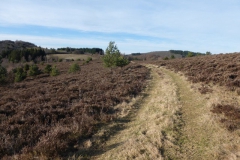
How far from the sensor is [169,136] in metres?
6.82

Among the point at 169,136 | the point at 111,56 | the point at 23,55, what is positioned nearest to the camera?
the point at 169,136

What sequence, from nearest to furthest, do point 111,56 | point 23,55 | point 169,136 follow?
point 169,136 → point 111,56 → point 23,55

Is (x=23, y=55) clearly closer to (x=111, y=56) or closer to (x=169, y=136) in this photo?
(x=111, y=56)

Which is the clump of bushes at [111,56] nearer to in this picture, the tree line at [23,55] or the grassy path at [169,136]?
the grassy path at [169,136]

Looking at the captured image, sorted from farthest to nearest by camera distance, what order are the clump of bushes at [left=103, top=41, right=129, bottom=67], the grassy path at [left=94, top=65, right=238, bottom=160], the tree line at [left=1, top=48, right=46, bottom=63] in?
the tree line at [left=1, top=48, right=46, bottom=63] → the clump of bushes at [left=103, top=41, right=129, bottom=67] → the grassy path at [left=94, top=65, right=238, bottom=160]

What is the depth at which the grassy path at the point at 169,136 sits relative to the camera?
574 cm

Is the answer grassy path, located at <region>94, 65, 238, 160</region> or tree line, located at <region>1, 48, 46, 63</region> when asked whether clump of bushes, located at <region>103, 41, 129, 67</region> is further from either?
tree line, located at <region>1, 48, 46, 63</region>

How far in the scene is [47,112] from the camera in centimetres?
961

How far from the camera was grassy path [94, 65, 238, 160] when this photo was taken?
5738 mm

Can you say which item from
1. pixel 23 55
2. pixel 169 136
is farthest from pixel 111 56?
pixel 23 55

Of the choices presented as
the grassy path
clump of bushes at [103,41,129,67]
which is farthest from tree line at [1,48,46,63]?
the grassy path

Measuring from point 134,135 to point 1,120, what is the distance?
6.57 meters

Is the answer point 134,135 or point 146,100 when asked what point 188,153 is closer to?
point 134,135

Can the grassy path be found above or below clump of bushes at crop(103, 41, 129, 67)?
below
